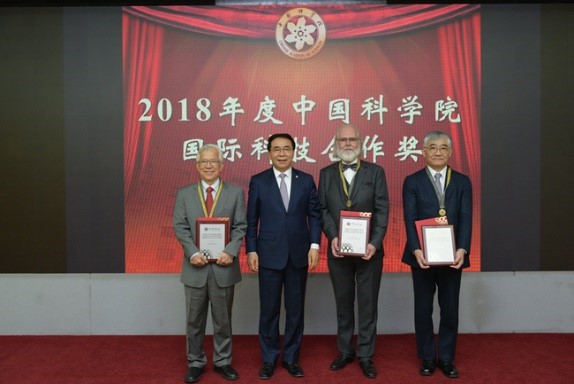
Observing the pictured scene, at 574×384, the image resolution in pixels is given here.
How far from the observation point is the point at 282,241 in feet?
11.2

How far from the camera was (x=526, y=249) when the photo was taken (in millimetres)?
4492

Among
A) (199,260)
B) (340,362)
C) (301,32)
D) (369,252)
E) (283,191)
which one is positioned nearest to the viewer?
(199,260)

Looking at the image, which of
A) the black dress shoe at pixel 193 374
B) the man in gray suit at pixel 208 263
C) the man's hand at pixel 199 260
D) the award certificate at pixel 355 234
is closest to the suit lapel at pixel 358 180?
the award certificate at pixel 355 234

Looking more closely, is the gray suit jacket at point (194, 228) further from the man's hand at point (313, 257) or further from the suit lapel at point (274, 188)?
the man's hand at point (313, 257)

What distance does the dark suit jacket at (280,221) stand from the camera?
3420mm

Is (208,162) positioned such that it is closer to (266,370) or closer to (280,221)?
(280,221)

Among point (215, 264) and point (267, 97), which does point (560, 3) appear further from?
point (215, 264)

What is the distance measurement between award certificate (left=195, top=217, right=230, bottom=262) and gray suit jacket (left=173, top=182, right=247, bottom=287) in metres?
0.05

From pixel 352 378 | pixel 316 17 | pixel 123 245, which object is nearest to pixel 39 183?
pixel 123 245

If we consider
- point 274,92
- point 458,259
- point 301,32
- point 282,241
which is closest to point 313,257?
point 282,241

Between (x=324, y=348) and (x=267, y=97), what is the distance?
86.4 inches

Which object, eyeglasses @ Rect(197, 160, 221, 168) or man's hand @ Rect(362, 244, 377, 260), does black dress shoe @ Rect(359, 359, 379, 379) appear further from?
eyeglasses @ Rect(197, 160, 221, 168)

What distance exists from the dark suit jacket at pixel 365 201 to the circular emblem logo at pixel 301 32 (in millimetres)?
1451

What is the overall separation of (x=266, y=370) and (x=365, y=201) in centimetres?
135
